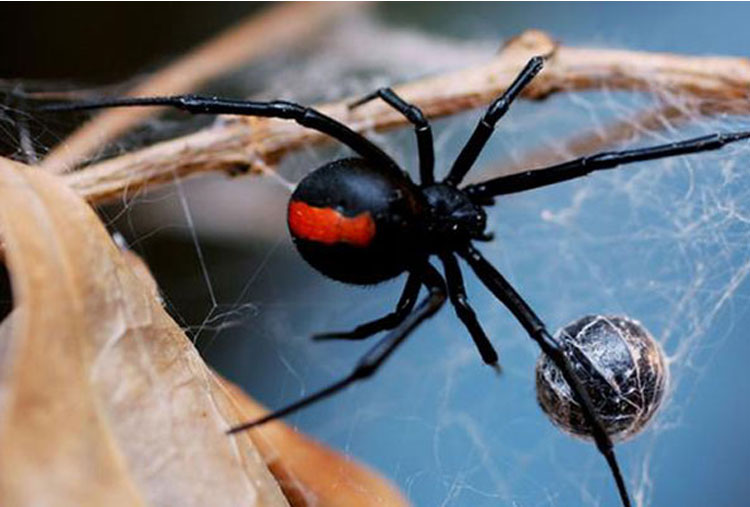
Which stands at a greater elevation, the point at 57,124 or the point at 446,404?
the point at 57,124

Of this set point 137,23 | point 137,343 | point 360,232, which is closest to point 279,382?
point 360,232

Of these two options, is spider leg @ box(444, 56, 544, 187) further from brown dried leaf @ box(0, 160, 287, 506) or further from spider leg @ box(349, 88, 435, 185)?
brown dried leaf @ box(0, 160, 287, 506)

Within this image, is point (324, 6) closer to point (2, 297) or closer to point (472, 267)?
point (472, 267)

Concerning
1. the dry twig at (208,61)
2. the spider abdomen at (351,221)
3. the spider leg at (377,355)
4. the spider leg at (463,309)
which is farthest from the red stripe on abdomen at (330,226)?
the dry twig at (208,61)

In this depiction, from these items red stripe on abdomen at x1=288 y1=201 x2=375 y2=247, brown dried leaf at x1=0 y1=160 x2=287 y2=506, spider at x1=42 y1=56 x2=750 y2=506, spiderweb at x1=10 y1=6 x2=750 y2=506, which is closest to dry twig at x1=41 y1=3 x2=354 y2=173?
spiderweb at x1=10 y1=6 x2=750 y2=506

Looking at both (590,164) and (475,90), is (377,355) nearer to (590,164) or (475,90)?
(590,164)

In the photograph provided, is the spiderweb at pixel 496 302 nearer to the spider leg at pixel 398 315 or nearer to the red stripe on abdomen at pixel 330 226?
the spider leg at pixel 398 315
